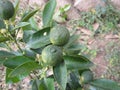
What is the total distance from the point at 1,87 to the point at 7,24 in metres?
1.52

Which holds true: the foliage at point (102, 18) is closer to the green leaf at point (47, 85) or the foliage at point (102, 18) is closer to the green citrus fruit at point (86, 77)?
the green citrus fruit at point (86, 77)

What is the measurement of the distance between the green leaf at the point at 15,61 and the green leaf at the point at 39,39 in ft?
0.17

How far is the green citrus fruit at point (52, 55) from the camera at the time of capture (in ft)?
3.44

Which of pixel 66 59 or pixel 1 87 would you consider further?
pixel 1 87

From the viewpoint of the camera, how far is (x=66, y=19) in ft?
10.5

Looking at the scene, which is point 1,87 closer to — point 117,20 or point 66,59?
point 117,20

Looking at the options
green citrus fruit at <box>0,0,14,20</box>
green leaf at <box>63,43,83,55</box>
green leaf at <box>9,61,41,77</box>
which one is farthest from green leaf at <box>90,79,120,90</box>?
green citrus fruit at <box>0,0,14,20</box>

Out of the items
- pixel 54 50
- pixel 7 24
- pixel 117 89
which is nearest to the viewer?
pixel 54 50

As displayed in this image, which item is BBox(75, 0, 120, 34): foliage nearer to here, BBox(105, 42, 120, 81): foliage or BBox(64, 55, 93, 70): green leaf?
BBox(105, 42, 120, 81): foliage

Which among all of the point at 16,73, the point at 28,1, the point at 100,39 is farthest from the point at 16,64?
the point at 28,1

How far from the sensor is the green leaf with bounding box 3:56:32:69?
45.6 inches

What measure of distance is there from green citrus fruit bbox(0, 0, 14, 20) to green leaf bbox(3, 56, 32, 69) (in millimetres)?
151

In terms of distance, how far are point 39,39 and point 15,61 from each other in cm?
12

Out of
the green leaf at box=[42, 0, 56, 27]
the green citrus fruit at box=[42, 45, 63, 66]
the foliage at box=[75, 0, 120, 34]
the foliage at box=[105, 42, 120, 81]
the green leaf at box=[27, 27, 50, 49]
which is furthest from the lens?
the foliage at box=[75, 0, 120, 34]
